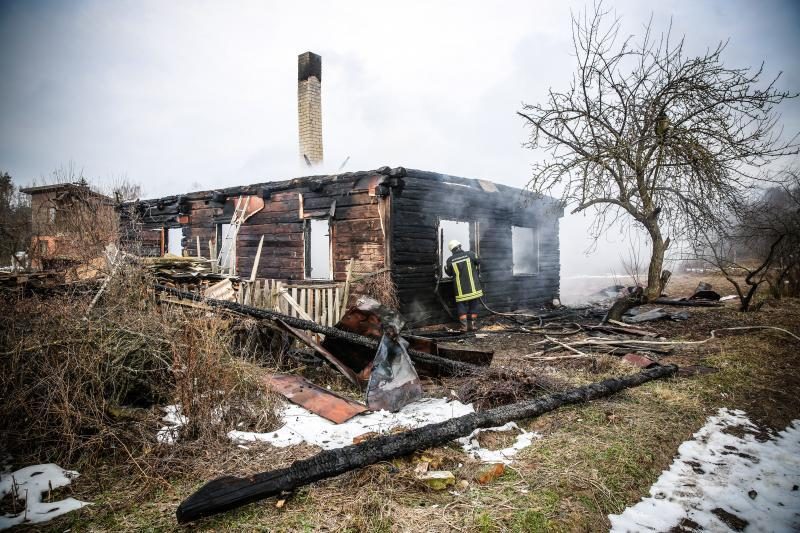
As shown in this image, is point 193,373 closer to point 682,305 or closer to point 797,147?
point 797,147

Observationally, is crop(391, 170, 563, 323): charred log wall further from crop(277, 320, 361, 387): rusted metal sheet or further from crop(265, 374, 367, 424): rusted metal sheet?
crop(265, 374, 367, 424): rusted metal sheet

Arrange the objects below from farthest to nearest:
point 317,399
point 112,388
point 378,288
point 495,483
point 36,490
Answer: point 378,288
point 317,399
point 112,388
point 495,483
point 36,490

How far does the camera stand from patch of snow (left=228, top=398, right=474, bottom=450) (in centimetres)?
334

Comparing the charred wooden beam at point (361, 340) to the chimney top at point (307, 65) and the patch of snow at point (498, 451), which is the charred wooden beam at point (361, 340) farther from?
the chimney top at point (307, 65)

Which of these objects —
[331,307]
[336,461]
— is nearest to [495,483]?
[336,461]

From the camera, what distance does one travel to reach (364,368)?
5289 mm

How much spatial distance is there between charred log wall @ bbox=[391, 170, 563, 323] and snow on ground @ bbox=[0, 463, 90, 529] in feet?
23.5

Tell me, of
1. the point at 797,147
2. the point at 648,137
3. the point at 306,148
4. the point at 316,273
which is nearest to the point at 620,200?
the point at 648,137

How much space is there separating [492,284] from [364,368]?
295 inches

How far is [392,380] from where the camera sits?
→ 4379mm

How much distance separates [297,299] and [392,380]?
4060mm

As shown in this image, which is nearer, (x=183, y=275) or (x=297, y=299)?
(x=183, y=275)

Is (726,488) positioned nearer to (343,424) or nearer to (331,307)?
(343,424)

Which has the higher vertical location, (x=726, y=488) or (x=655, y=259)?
(x=655, y=259)
